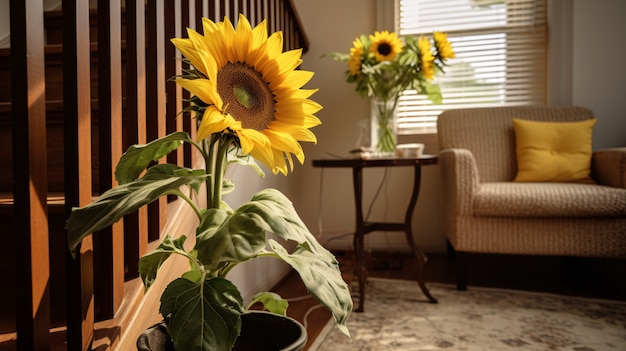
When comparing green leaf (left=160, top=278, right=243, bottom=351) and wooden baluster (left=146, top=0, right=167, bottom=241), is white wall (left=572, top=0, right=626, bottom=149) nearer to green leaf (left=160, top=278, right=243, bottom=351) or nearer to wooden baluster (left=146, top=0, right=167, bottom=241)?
wooden baluster (left=146, top=0, right=167, bottom=241)

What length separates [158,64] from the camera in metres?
1.06

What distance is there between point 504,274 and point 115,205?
2257 millimetres

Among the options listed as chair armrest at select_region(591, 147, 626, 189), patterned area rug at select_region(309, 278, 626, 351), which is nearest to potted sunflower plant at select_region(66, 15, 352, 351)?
patterned area rug at select_region(309, 278, 626, 351)

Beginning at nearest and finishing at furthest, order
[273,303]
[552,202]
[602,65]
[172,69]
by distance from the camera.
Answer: [273,303]
[172,69]
[552,202]
[602,65]

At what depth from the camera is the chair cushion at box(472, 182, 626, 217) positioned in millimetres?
1931

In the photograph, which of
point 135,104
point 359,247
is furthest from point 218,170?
Answer: point 359,247

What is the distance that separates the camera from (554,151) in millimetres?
2477

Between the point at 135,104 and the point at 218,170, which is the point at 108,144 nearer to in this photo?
the point at 135,104

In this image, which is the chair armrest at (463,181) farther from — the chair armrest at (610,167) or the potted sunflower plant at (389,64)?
the chair armrest at (610,167)

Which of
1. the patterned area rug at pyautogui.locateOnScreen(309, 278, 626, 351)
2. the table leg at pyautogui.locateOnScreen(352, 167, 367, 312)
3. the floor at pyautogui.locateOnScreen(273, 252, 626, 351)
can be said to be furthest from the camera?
the floor at pyautogui.locateOnScreen(273, 252, 626, 351)

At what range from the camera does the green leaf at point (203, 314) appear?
556 millimetres

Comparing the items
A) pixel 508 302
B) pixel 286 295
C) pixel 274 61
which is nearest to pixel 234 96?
pixel 274 61

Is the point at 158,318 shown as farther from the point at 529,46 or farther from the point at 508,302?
the point at 529,46

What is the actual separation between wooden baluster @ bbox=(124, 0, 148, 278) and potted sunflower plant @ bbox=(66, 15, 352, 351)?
10.8 inches
